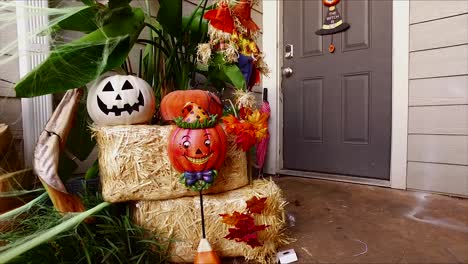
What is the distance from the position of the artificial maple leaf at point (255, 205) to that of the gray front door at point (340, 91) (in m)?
1.35

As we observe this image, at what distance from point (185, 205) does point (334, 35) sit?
5.74 feet

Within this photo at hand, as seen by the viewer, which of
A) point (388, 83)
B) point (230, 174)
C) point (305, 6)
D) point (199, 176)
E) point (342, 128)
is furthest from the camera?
point (305, 6)

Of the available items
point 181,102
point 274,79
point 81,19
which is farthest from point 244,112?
point 274,79

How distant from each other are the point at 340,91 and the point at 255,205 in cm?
146

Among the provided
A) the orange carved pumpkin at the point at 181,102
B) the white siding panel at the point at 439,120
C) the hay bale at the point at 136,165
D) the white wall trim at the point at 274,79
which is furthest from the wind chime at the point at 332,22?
the hay bale at the point at 136,165

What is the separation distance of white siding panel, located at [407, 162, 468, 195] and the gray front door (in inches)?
6.1

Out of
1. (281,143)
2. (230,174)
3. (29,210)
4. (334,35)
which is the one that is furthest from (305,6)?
(29,210)

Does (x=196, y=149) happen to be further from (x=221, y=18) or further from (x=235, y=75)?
(x=221, y=18)

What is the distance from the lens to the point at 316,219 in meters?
1.33

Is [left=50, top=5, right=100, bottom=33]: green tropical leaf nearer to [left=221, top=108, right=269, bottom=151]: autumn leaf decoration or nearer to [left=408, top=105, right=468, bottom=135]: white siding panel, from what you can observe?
[left=221, top=108, right=269, bottom=151]: autumn leaf decoration

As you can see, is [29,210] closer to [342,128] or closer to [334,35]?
[342,128]

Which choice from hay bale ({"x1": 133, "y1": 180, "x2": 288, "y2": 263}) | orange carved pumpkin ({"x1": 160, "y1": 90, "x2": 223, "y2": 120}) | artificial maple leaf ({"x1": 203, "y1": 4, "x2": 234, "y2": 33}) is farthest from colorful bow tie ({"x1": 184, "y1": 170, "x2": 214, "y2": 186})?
artificial maple leaf ({"x1": 203, "y1": 4, "x2": 234, "y2": 33})

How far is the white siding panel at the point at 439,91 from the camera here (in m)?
1.61

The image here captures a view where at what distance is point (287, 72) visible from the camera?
2307mm
